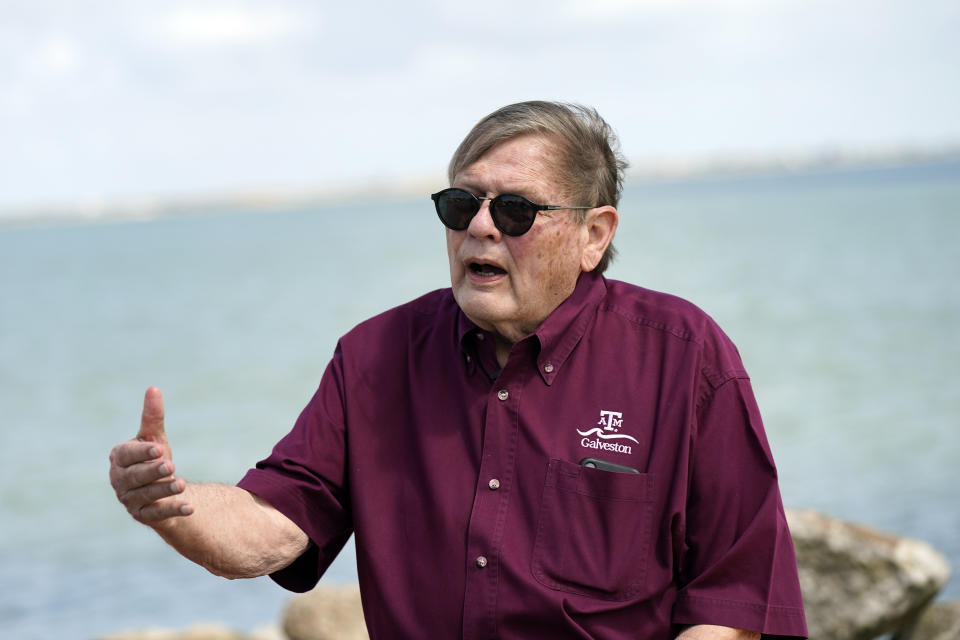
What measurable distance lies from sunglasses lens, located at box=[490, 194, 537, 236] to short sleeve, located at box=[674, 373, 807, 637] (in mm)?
674

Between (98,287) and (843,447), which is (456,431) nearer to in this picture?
(843,447)

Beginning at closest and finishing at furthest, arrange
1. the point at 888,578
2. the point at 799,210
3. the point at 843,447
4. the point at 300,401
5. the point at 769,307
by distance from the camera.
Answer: the point at 888,578, the point at 843,447, the point at 300,401, the point at 769,307, the point at 799,210

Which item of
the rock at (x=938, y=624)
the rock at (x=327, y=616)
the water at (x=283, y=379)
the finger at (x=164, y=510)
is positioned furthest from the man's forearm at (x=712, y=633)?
the water at (x=283, y=379)

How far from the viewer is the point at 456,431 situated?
3.10 meters

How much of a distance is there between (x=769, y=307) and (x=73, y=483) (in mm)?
19454

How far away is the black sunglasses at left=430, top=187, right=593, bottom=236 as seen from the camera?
3043 millimetres

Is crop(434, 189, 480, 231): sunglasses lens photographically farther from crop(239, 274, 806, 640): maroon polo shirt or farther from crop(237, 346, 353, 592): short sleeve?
crop(237, 346, 353, 592): short sleeve

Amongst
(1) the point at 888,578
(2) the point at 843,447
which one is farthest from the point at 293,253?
(1) the point at 888,578

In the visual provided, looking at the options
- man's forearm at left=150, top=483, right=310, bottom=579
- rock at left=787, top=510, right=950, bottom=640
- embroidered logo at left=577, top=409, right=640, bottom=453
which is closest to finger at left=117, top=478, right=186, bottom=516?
man's forearm at left=150, top=483, right=310, bottom=579

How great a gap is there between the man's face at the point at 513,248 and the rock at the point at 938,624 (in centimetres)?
368

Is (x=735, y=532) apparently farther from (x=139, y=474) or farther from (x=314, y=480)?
(x=139, y=474)

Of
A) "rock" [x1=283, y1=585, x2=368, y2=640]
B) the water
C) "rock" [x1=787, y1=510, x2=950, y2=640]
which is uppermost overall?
"rock" [x1=787, y1=510, x2=950, y2=640]

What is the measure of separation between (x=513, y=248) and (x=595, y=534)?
803 mm

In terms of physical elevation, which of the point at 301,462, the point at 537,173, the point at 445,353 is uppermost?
the point at 537,173
